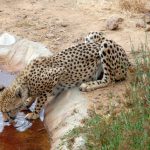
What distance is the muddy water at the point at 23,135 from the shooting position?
752cm

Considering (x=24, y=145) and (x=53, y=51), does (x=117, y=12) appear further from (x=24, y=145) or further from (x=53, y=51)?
(x=24, y=145)

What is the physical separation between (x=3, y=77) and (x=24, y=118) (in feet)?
4.22

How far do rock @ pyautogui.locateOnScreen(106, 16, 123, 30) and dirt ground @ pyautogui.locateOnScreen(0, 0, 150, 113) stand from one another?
73 mm

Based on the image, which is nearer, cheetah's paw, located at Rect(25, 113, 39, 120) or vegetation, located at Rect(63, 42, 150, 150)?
vegetation, located at Rect(63, 42, 150, 150)

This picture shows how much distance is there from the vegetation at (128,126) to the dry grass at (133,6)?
4157 millimetres

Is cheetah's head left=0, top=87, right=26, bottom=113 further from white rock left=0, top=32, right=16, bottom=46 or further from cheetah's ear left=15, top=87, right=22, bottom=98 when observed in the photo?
white rock left=0, top=32, right=16, bottom=46

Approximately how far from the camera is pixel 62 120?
7.49 m

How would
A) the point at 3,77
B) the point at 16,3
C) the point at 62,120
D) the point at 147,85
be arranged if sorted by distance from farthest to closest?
the point at 16,3
the point at 3,77
the point at 62,120
the point at 147,85

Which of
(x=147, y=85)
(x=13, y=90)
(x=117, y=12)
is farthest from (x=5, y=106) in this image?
(x=117, y=12)

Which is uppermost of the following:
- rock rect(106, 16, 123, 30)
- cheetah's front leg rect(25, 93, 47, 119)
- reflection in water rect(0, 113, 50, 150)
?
rock rect(106, 16, 123, 30)

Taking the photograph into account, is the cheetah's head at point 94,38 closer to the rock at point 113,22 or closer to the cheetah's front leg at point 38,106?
the cheetah's front leg at point 38,106

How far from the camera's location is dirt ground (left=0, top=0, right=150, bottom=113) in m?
9.95

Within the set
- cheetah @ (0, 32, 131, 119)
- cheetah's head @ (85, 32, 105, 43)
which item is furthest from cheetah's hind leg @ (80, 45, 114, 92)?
cheetah's head @ (85, 32, 105, 43)

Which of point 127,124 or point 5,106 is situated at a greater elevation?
point 127,124
